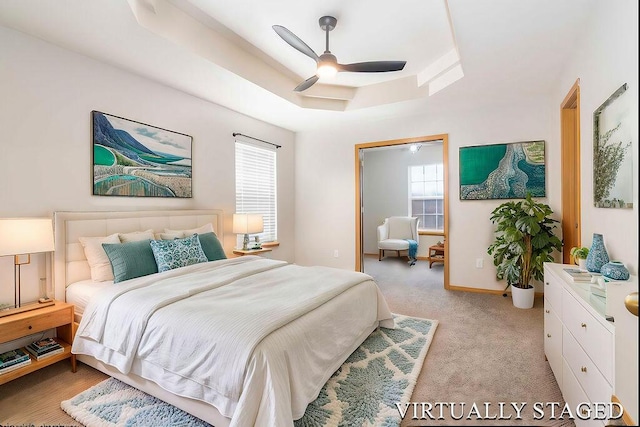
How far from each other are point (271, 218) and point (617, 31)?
14.3ft

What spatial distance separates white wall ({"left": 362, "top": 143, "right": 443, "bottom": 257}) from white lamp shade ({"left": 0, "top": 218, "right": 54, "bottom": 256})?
5.85 metres

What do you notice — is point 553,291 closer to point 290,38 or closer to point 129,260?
point 290,38

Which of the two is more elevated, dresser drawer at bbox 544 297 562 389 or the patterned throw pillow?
the patterned throw pillow

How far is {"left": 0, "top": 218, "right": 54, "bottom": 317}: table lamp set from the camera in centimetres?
207

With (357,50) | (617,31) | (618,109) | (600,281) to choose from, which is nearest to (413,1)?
(357,50)

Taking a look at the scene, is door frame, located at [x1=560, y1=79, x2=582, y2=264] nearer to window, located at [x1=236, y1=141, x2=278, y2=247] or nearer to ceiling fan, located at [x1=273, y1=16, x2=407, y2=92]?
ceiling fan, located at [x1=273, y1=16, x2=407, y2=92]

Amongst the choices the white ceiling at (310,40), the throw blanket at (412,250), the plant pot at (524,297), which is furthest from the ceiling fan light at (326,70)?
the throw blanket at (412,250)

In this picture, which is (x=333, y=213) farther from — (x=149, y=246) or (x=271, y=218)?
(x=149, y=246)

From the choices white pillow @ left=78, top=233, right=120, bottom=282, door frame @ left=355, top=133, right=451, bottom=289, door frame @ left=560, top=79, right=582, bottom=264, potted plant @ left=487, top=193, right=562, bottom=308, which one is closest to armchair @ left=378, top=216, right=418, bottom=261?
door frame @ left=355, top=133, right=451, bottom=289

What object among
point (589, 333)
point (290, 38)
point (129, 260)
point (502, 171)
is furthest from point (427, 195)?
point (129, 260)

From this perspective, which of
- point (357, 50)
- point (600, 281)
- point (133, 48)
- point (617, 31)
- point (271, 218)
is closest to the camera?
point (600, 281)

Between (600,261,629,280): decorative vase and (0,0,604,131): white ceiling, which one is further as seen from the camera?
(0,0,604,131): white ceiling

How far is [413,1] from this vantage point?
2479mm

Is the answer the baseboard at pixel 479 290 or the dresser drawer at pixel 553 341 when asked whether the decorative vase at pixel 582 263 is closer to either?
the dresser drawer at pixel 553 341
